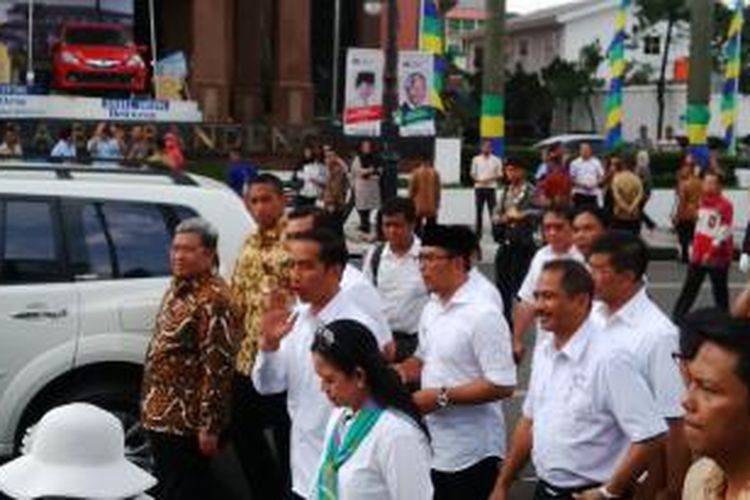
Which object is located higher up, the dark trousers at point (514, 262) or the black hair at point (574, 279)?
the black hair at point (574, 279)

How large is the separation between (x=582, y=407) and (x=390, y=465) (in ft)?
3.43

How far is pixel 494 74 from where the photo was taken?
80.2ft

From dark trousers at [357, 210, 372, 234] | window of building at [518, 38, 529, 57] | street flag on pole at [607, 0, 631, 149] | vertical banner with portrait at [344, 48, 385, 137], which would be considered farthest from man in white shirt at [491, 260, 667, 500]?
window of building at [518, 38, 529, 57]

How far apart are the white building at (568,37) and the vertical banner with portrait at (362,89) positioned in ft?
173

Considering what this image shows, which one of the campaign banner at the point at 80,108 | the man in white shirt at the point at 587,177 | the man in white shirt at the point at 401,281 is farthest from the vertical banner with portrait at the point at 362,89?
the campaign banner at the point at 80,108

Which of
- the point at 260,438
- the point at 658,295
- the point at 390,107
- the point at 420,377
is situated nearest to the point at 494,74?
the point at 390,107

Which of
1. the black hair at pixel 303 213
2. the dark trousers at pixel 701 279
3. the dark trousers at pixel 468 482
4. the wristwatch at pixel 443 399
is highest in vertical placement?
the black hair at pixel 303 213

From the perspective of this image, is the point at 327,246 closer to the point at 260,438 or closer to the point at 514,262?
the point at 260,438

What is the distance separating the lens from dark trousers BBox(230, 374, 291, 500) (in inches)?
253

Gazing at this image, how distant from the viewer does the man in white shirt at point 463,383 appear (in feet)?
17.5

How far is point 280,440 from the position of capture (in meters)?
6.50

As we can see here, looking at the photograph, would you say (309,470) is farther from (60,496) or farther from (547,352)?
(60,496)

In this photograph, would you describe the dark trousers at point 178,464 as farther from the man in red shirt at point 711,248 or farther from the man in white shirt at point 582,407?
the man in red shirt at point 711,248

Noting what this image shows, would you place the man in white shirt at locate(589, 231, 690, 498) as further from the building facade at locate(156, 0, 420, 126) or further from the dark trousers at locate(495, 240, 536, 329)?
the building facade at locate(156, 0, 420, 126)
